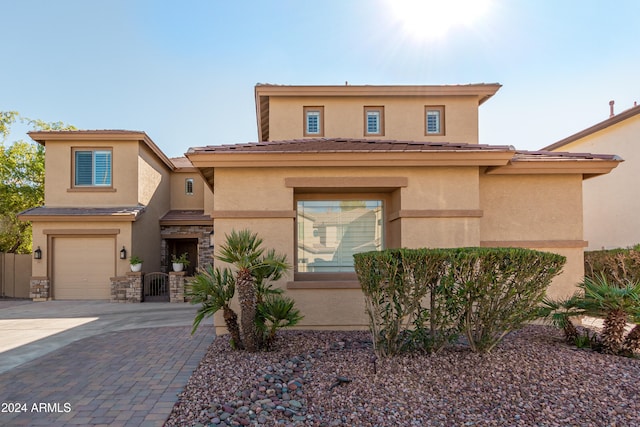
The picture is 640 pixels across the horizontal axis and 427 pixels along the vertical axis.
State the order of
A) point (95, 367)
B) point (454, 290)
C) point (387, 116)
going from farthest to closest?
point (387, 116), point (95, 367), point (454, 290)

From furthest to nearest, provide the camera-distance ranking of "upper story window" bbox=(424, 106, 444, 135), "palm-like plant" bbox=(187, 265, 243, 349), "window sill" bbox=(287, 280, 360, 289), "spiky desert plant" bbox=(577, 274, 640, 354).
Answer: "upper story window" bbox=(424, 106, 444, 135) < "window sill" bbox=(287, 280, 360, 289) < "palm-like plant" bbox=(187, 265, 243, 349) < "spiky desert plant" bbox=(577, 274, 640, 354)

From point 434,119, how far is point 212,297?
→ 11648 millimetres

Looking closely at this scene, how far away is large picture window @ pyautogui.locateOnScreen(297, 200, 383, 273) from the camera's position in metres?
8.17

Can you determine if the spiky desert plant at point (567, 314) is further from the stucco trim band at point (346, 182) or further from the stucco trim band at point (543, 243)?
the stucco trim band at point (346, 182)

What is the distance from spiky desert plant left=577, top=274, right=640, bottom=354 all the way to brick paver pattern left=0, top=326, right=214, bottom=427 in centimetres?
624

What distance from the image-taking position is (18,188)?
18406mm

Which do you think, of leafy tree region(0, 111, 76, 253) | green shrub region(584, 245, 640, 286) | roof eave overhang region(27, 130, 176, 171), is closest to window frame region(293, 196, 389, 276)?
green shrub region(584, 245, 640, 286)

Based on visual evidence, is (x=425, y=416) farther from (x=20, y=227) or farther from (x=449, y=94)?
(x=20, y=227)

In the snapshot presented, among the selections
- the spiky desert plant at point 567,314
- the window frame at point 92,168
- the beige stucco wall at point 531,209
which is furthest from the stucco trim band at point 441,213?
the window frame at point 92,168

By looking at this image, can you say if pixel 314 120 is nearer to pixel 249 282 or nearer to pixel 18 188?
pixel 249 282

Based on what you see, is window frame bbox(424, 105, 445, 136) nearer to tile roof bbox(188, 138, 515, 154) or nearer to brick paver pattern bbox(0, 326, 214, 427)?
tile roof bbox(188, 138, 515, 154)

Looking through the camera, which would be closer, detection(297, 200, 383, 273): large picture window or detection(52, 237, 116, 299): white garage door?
detection(297, 200, 383, 273): large picture window

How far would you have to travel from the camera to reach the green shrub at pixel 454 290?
15.8 feet

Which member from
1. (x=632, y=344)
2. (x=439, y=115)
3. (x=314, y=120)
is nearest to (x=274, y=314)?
(x=632, y=344)
